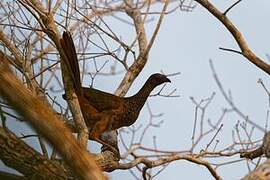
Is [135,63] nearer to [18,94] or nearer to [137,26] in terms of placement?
[137,26]

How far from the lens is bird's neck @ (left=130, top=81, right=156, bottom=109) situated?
312cm

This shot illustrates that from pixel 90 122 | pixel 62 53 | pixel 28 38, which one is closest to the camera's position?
pixel 62 53

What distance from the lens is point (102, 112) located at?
3012 mm

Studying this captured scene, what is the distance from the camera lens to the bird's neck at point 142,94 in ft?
10.2

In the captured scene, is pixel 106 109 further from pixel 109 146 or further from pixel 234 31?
pixel 234 31

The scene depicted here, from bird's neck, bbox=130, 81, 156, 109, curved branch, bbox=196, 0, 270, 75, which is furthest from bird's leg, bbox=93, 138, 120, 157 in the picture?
curved branch, bbox=196, 0, 270, 75

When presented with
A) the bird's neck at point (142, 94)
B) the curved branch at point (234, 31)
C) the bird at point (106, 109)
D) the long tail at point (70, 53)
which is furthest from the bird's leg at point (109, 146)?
the curved branch at point (234, 31)

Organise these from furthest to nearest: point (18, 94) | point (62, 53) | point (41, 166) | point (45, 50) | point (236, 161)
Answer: point (45, 50) → point (236, 161) → point (62, 53) → point (41, 166) → point (18, 94)

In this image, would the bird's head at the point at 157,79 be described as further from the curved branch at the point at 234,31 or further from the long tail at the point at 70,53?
the curved branch at the point at 234,31

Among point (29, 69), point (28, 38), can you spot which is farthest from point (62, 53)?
point (28, 38)

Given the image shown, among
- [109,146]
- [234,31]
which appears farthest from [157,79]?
[234,31]

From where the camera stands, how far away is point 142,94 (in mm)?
3178

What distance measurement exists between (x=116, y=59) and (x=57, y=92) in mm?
486

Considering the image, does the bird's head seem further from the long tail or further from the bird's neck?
the long tail
